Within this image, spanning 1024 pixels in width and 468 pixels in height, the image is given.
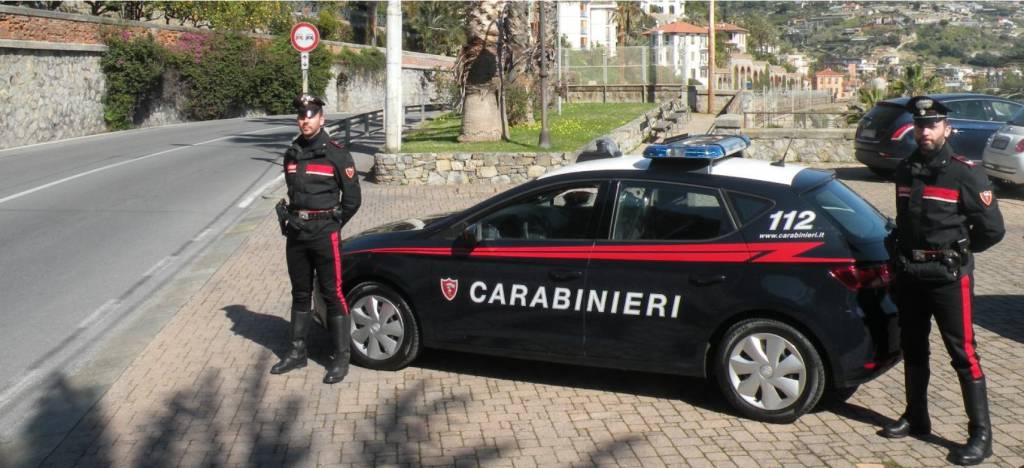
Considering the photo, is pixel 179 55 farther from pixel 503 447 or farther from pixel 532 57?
pixel 503 447

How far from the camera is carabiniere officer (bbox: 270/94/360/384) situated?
6.59 m

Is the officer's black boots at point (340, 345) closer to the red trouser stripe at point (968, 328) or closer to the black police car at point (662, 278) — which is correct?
the black police car at point (662, 278)

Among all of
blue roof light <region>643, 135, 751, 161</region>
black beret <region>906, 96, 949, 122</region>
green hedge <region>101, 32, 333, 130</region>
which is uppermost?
green hedge <region>101, 32, 333, 130</region>

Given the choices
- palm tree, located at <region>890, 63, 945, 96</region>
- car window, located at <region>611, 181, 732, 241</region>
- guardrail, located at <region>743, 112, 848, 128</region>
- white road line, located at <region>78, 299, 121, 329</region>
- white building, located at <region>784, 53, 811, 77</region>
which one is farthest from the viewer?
white building, located at <region>784, 53, 811, 77</region>

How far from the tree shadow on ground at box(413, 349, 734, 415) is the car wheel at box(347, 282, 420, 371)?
31 cm

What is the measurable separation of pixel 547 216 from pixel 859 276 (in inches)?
75.8

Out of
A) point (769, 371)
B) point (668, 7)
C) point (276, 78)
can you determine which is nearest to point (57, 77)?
point (276, 78)

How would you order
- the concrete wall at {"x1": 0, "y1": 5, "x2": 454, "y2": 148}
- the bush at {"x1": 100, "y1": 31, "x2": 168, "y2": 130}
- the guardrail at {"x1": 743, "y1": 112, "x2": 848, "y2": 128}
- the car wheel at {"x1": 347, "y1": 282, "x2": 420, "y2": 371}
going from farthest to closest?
1. the bush at {"x1": 100, "y1": 31, "x2": 168, "y2": 130}
2. the concrete wall at {"x1": 0, "y1": 5, "x2": 454, "y2": 148}
3. the guardrail at {"x1": 743, "y1": 112, "x2": 848, "y2": 128}
4. the car wheel at {"x1": 347, "y1": 282, "x2": 420, "y2": 371}

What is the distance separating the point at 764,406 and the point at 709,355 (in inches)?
16.9

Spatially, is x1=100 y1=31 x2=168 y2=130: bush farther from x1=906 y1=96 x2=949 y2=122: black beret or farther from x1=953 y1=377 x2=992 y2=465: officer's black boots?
x1=953 y1=377 x2=992 y2=465: officer's black boots

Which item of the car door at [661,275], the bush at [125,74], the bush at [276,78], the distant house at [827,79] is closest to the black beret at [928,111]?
the car door at [661,275]

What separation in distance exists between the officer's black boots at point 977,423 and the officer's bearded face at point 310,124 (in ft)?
13.6

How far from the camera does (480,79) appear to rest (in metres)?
20.7

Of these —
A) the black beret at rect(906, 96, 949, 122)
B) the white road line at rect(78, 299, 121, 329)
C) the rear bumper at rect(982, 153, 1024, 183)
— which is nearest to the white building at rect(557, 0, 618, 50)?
the rear bumper at rect(982, 153, 1024, 183)
